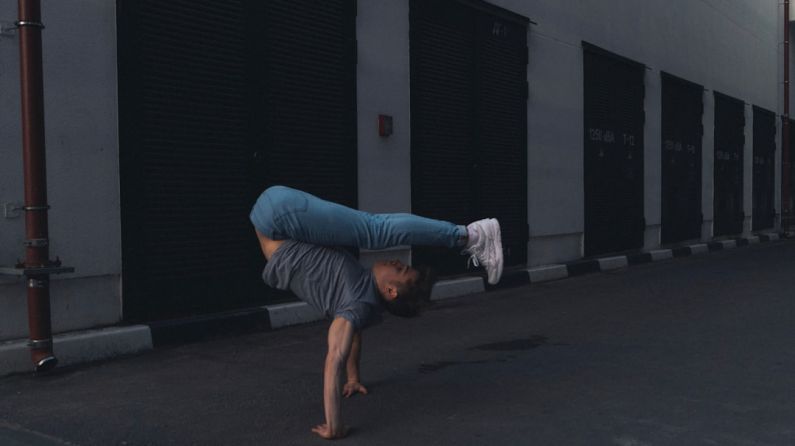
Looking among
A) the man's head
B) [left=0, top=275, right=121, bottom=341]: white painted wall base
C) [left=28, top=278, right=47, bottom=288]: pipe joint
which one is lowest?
[left=0, top=275, right=121, bottom=341]: white painted wall base

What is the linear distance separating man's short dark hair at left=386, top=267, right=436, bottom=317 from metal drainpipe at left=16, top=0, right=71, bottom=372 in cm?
239

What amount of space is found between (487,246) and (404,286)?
22.2 inches

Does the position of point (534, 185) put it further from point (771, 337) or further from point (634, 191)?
point (771, 337)

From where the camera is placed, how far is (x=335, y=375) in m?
3.47

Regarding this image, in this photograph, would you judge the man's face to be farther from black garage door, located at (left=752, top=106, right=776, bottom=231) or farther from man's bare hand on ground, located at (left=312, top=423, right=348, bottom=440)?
black garage door, located at (left=752, top=106, right=776, bottom=231)

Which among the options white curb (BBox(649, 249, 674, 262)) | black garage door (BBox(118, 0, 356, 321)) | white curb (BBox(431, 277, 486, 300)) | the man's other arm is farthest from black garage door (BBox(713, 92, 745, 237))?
the man's other arm

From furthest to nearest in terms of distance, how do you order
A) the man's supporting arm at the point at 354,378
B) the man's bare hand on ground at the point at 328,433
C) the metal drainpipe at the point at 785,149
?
the metal drainpipe at the point at 785,149 < the man's supporting arm at the point at 354,378 < the man's bare hand on ground at the point at 328,433

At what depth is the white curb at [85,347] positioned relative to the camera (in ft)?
16.1

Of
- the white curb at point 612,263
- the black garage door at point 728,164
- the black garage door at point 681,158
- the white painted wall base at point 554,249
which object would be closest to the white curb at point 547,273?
the white painted wall base at point 554,249

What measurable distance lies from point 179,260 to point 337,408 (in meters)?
3.29

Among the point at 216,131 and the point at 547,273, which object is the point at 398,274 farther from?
the point at 547,273

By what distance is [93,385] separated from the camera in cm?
468

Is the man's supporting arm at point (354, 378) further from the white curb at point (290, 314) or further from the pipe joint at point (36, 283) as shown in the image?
the white curb at point (290, 314)

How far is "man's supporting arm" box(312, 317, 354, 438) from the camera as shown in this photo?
3.48 meters
